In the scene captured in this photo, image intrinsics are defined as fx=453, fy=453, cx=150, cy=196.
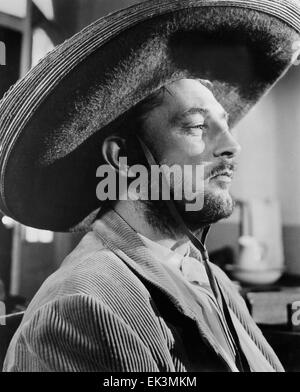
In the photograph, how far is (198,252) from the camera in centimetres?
122

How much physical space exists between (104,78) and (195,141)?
27 centimetres

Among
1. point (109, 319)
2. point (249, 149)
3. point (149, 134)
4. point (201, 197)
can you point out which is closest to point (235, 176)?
point (249, 149)

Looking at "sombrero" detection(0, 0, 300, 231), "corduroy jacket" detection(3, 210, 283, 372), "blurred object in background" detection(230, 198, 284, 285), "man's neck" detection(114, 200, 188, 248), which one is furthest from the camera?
"blurred object in background" detection(230, 198, 284, 285)

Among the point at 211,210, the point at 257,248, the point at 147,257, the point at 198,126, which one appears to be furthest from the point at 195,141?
the point at 257,248

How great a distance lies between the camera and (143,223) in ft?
3.71

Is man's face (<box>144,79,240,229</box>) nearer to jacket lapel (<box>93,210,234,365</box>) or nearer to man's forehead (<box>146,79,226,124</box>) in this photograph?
man's forehead (<box>146,79,226,124</box>)

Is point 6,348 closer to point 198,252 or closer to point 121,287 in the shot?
point 121,287

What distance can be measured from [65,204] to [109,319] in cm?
36

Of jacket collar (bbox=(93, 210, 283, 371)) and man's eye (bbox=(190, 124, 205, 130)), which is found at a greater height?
man's eye (bbox=(190, 124, 205, 130))

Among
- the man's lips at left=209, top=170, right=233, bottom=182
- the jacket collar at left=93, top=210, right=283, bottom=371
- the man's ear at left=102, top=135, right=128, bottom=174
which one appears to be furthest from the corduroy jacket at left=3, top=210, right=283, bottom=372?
the man's lips at left=209, top=170, right=233, bottom=182

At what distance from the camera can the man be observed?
920 millimetres

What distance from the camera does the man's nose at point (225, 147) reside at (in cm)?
115

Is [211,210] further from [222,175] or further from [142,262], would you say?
[142,262]

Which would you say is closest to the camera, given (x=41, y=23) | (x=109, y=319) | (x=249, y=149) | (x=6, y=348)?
(x=109, y=319)
